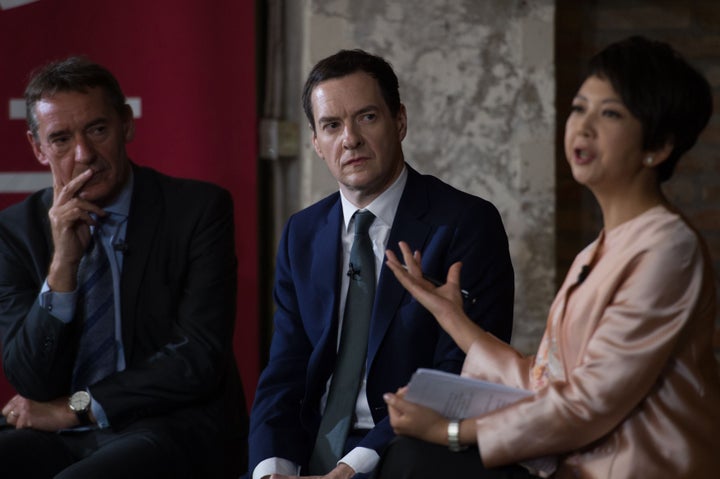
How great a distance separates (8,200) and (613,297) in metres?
2.67

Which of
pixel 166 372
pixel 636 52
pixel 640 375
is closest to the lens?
pixel 640 375

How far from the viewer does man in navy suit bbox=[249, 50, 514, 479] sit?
2.37m

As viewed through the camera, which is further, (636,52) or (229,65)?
(229,65)

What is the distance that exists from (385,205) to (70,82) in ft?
3.13

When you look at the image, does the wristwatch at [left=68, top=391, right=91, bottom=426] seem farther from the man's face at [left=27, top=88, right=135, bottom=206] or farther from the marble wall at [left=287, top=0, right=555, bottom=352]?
the marble wall at [left=287, top=0, right=555, bottom=352]

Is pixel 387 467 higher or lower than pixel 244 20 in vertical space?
lower

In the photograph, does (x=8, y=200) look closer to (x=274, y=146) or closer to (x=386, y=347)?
(x=274, y=146)

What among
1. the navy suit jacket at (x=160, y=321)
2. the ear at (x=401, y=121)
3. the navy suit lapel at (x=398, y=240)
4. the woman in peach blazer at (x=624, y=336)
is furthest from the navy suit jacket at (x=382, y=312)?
the woman in peach blazer at (x=624, y=336)

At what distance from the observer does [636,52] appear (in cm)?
174

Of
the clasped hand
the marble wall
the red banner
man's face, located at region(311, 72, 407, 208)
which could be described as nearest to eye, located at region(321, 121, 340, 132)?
man's face, located at region(311, 72, 407, 208)

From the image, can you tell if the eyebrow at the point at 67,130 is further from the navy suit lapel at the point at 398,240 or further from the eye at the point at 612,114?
the eye at the point at 612,114

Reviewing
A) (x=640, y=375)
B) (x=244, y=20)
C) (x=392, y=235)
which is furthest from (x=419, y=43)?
(x=640, y=375)

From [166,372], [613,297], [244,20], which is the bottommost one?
[166,372]

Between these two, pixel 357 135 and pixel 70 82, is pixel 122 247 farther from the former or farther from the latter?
pixel 357 135
